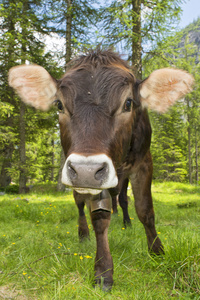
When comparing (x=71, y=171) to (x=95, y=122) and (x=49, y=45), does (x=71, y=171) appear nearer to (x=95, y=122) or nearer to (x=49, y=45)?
(x=95, y=122)

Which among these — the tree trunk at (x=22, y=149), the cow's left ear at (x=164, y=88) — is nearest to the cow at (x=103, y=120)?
the cow's left ear at (x=164, y=88)

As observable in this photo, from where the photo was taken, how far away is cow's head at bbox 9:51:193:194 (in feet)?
5.93

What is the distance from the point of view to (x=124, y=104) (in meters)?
2.39

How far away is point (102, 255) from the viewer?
2510mm

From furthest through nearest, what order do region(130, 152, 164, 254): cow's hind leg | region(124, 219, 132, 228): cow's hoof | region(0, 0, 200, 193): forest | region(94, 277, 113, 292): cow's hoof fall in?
region(0, 0, 200, 193): forest, region(124, 219, 132, 228): cow's hoof, region(130, 152, 164, 254): cow's hind leg, region(94, 277, 113, 292): cow's hoof

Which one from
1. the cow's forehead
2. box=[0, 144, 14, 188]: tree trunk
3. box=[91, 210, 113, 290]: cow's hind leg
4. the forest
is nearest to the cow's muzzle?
the cow's forehead

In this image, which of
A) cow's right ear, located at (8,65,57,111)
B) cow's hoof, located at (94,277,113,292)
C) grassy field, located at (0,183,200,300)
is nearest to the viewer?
grassy field, located at (0,183,200,300)

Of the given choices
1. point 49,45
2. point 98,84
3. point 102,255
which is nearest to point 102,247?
point 102,255

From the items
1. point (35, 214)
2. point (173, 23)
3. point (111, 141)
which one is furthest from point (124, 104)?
point (173, 23)

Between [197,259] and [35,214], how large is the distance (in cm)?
435

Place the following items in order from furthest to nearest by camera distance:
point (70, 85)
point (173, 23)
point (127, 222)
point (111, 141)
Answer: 1. point (173, 23)
2. point (127, 222)
3. point (70, 85)
4. point (111, 141)

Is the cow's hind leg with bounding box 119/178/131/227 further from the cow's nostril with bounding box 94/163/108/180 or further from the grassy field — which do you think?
the cow's nostril with bounding box 94/163/108/180

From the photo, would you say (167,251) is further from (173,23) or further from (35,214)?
(173,23)

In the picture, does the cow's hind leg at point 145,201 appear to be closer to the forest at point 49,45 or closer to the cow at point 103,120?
the cow at point 103,120
